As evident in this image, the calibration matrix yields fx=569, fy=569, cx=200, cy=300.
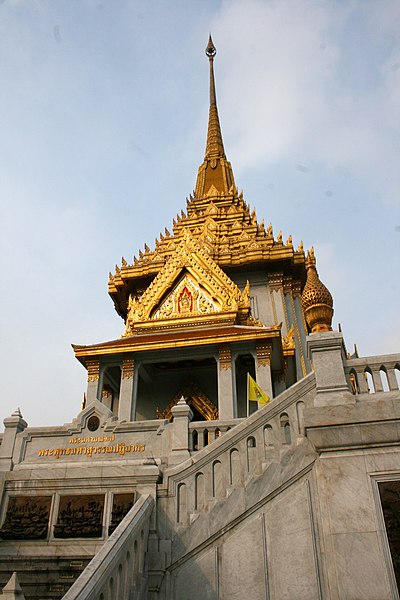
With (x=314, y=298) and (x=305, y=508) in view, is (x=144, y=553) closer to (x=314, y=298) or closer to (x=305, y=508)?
(x=305, y=508)

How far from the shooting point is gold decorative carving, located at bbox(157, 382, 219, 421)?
19.6 meters

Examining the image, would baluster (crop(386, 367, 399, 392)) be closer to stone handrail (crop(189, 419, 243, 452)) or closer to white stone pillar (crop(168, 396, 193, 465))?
stone handrail (crop(189, 419, 243, 452))

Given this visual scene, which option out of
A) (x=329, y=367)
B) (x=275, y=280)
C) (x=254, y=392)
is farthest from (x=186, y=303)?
(x=329, y=367)

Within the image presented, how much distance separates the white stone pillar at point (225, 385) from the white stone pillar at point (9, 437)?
20.2ft

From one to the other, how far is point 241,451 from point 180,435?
183 cm

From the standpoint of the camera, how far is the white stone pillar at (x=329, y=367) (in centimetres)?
714

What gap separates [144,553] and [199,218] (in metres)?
22.8

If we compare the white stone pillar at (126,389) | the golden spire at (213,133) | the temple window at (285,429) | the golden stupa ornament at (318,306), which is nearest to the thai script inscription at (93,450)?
the temple window at (285,429)

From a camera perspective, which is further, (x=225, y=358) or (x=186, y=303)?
(x=186, y=303)

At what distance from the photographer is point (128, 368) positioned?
18000 mm

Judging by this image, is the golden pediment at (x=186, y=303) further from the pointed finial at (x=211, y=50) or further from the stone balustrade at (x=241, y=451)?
the pointed finial at (x=211, y=50)

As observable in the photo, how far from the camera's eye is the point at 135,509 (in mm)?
7816

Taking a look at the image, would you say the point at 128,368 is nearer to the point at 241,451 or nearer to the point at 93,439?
the point at 93,439

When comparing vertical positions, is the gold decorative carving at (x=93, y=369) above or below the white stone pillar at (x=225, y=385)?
above
